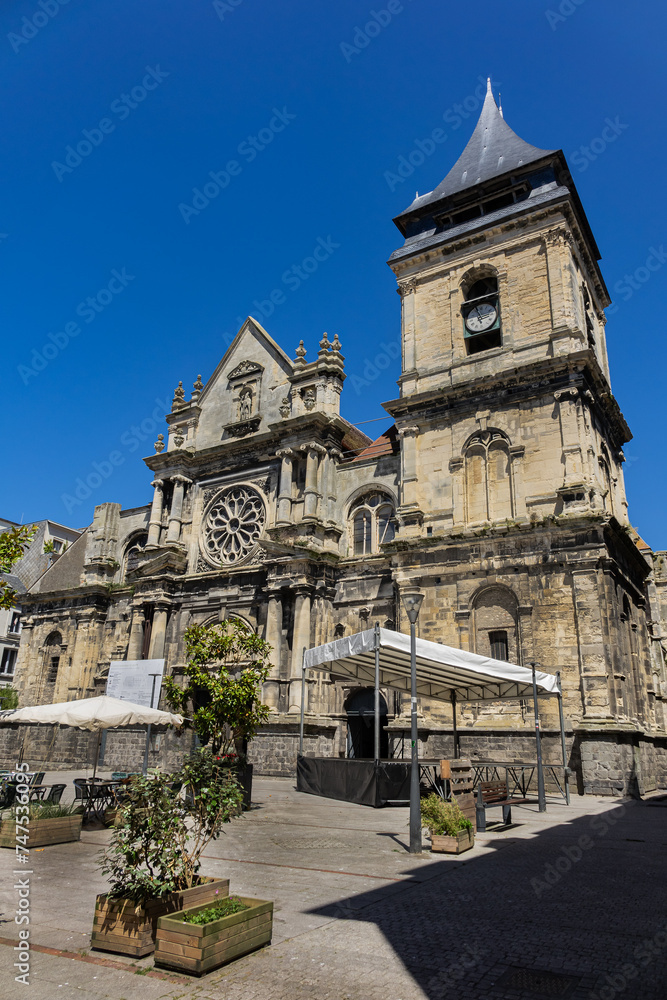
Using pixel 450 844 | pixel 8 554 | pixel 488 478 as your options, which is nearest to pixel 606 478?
pixel 488 478

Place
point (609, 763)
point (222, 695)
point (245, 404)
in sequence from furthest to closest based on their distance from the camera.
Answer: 1. point (245, 404)
2. point (609, 763)
3. point (222, 695)

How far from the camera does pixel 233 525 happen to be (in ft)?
105

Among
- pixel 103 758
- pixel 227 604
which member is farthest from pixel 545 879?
pixel 103 758

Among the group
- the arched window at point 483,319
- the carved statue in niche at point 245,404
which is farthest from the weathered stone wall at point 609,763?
the carved statue in niche at point 245,404

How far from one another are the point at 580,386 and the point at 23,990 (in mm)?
23092

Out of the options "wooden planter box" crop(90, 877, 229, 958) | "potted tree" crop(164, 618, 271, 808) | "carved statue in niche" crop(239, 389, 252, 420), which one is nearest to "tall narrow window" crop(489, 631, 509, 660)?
"potted tree" crop(164, 618, 271, 808)

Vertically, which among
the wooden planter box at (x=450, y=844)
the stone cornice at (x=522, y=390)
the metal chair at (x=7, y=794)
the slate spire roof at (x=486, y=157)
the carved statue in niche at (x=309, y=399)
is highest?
the slate spire roof at (x=486, y=157)

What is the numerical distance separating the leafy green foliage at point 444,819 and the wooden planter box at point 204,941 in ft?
18.0

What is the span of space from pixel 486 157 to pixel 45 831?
105 ft

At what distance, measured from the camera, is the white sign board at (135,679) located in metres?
29.4

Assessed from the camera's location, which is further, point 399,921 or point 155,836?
point 399,921

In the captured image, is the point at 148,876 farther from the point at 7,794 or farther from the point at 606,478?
the point at 606,478

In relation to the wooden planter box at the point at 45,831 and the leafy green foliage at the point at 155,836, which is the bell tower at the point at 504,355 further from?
the leafy green foliage at the point at 155,836

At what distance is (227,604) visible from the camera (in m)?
30.1
